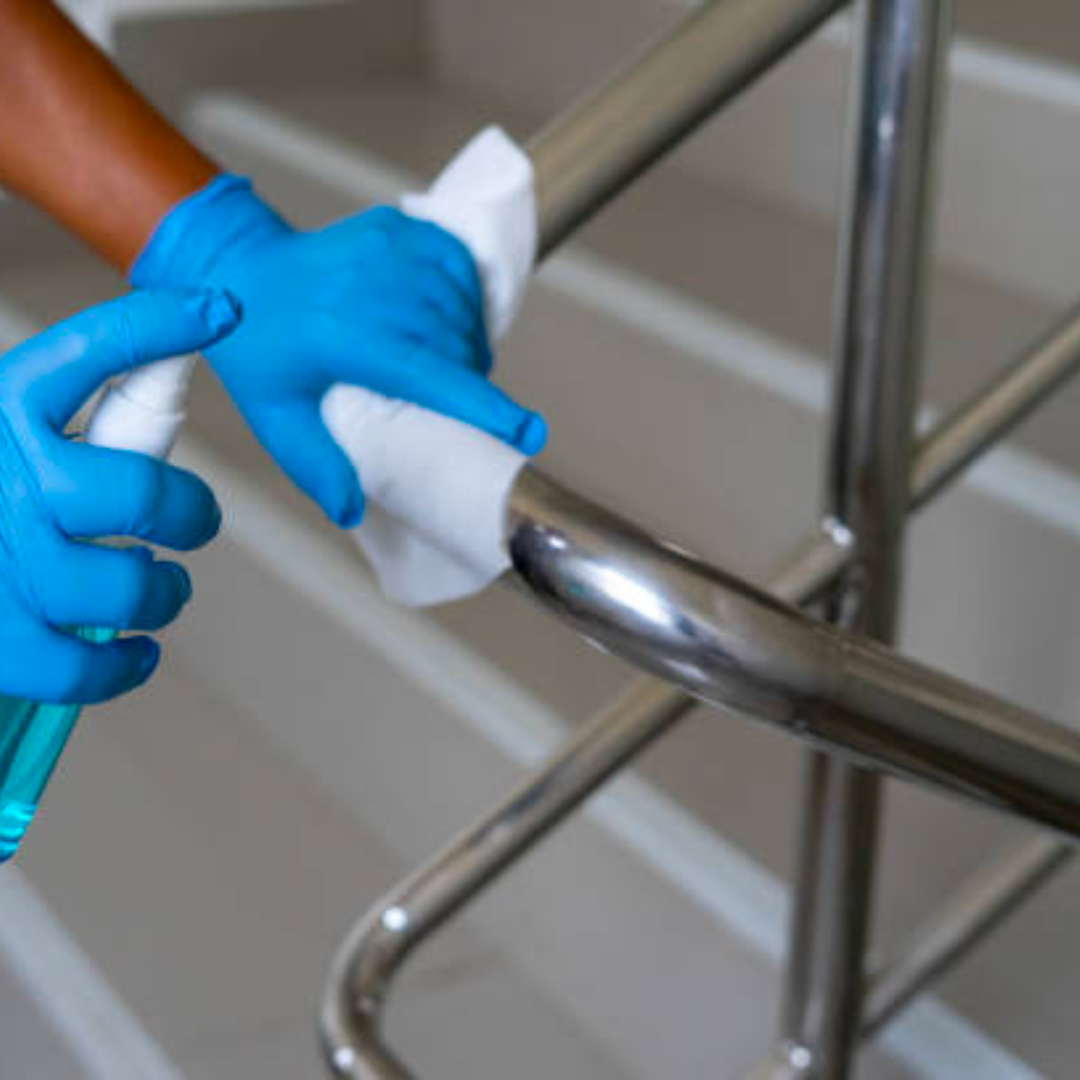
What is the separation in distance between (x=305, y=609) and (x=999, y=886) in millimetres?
727

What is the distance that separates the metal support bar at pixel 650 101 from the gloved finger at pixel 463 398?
4.2 inches

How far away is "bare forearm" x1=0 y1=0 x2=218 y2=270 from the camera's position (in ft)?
2.09

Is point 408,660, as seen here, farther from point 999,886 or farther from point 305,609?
point 999,886

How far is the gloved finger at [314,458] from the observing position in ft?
1.71

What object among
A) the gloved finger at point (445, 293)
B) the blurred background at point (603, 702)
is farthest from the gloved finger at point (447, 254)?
the blurred background at point (603, 702)

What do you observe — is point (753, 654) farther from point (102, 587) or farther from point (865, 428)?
point (865, 428)

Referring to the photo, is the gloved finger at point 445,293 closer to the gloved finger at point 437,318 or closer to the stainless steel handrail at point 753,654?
the gloved finger at point 437,318

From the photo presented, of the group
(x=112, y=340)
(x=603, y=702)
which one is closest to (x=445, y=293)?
(x=112, y=340)

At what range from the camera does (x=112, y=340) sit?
45 cm

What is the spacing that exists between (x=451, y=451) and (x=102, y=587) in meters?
0.09

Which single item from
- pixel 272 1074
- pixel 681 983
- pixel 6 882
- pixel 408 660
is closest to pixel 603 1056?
pixel 681 983

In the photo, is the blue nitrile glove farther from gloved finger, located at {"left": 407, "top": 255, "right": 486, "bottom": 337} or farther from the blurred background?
the blurred background

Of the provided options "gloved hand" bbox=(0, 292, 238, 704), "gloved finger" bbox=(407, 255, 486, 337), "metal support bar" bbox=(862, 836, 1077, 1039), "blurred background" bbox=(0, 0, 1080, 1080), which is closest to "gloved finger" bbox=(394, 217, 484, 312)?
"gloved finger" bbox=(407, 255, 486, 337)

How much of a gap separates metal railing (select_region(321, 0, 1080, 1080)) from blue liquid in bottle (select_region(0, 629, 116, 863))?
0.50 ft
